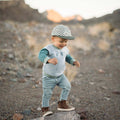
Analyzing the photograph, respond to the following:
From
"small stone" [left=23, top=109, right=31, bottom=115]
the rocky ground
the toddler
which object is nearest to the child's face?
the toddler

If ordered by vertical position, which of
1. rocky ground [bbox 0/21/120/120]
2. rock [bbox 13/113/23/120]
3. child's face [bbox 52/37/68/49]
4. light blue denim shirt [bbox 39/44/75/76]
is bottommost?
rock [bbox 13/113/23/120]

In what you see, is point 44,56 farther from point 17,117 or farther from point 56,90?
point 56,90

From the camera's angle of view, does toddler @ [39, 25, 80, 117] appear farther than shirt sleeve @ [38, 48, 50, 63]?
Yes

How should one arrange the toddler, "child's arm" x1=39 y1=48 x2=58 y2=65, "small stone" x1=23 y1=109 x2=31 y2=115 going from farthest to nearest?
"small stone" x1=23 y1=109 x2=31 y2=115
the toddler
"child's arm" x1=39 y1=48 x2=58 y2=65

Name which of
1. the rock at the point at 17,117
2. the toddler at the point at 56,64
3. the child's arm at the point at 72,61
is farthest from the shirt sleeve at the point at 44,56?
the rock at the point at 17,117

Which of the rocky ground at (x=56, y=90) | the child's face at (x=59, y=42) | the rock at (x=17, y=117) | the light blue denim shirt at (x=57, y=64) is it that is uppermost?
the child's face at (x=59, y=42)

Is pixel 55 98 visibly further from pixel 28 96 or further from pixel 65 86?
pixel 65 86

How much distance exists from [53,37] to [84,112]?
1244 mm

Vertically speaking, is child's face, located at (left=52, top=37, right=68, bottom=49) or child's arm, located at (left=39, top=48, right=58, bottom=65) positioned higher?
child's face, located at (left=52, top=37, right=68, bottom=49)

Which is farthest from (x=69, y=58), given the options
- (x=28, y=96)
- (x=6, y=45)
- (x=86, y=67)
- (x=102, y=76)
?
(x=6, y=45)

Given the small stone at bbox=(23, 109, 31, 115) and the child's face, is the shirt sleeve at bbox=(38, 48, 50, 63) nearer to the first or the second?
the child's face

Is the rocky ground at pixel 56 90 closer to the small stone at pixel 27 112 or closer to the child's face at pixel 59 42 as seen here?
the small stone at pixel 27 112

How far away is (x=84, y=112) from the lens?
2.70m

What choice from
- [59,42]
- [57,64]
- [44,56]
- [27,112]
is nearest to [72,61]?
[57,64]
